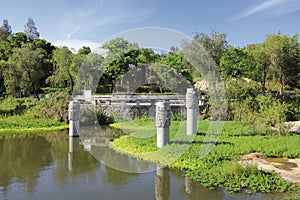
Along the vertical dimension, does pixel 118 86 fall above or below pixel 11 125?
above

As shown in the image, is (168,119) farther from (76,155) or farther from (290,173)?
(290,173)

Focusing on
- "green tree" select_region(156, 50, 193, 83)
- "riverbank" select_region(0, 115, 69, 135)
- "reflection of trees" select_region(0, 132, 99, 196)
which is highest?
"green tree" select_region(156, 50, 193, 83)

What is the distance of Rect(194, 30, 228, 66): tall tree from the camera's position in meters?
20.0

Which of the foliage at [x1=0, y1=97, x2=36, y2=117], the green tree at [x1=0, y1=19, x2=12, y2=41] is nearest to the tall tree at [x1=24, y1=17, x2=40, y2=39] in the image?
the green tree at [x1=0, y1=19, x2=12, y2=41]

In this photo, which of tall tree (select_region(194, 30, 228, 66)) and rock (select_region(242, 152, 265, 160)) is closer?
rock (select_region(242, 152, 265, 160))

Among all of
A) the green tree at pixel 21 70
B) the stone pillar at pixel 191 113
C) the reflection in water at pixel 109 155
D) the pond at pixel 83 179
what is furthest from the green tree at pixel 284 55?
the green tree at pixel 21 70

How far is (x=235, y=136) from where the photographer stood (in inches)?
373

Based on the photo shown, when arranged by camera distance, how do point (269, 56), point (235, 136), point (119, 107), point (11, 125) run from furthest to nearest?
point (269, 56)
point (119, 107)
point (11, 125)
point (235, 136)

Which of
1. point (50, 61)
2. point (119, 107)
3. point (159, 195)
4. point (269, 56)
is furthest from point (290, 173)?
point (50, 61)

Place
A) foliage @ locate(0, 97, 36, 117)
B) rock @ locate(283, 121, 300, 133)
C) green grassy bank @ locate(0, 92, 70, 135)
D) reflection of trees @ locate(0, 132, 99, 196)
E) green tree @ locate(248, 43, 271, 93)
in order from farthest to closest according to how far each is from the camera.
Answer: green tree @ locate(248, 43, 271, 93) → foliage @ locate(0, 97, 36, 117) → green grassy bank @ locate(0, 92, 70, 135) → rock @ locate(283, 121, 300, 133) → reflection of trees @ locate(0, 132, 99, 196)

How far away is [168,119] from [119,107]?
817 centimetres

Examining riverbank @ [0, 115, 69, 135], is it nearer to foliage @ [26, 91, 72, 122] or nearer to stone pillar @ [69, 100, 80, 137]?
foliage @ [26, 91, 72, 122]

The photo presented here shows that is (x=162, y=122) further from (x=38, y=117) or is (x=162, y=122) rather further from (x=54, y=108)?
(x=38, y=117)

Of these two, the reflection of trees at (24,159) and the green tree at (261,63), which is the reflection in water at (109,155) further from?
the green tree at (261,63)
